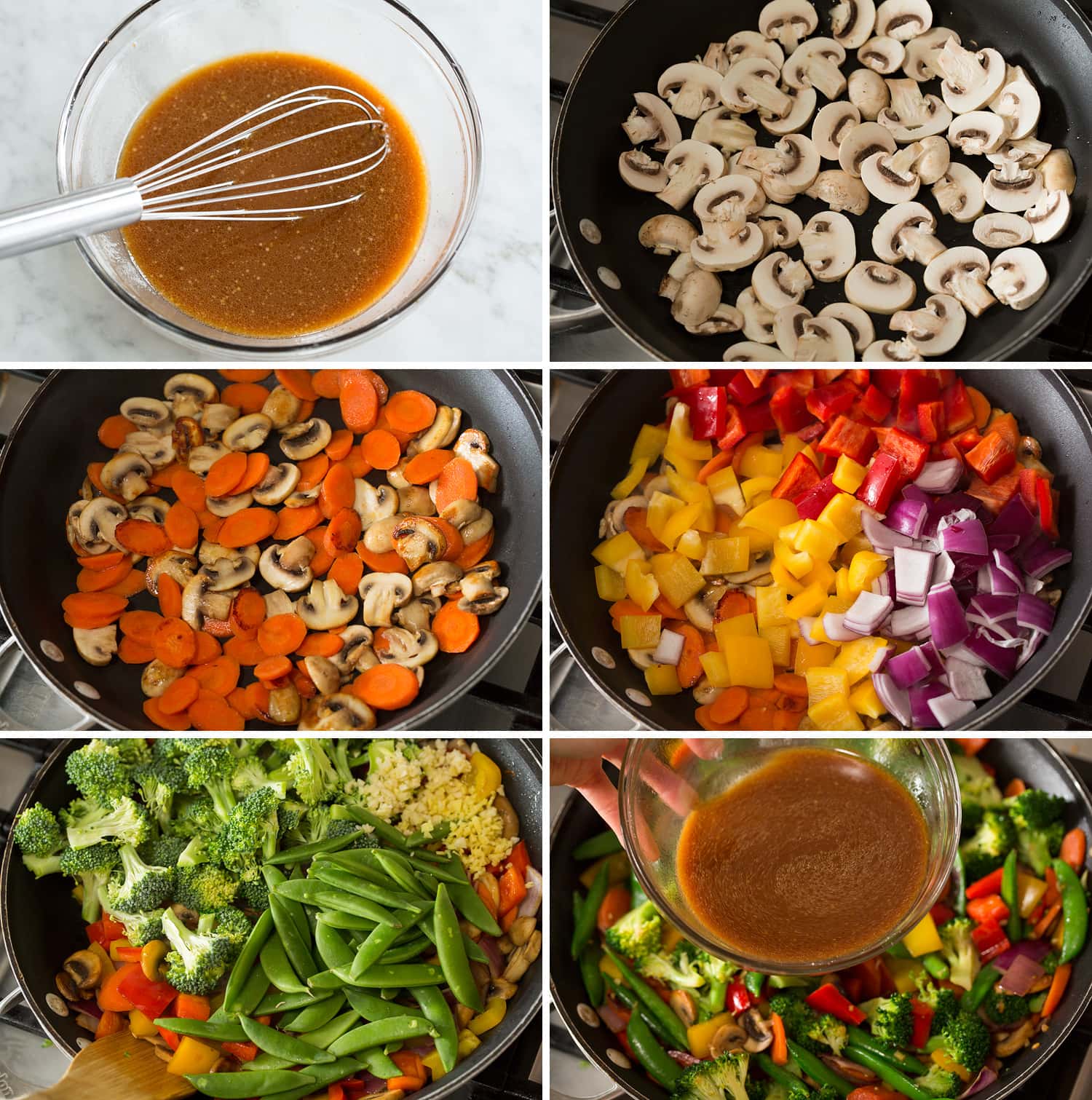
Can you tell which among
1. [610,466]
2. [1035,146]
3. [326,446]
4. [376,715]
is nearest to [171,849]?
[376,715]

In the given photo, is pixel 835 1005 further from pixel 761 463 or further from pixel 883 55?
pixel 883 55

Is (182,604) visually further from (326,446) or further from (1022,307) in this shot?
(1022,307)

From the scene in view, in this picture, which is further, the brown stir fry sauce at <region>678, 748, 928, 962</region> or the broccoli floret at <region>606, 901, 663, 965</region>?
the broccoli floret at <region>606, 901, 663, 965</region>

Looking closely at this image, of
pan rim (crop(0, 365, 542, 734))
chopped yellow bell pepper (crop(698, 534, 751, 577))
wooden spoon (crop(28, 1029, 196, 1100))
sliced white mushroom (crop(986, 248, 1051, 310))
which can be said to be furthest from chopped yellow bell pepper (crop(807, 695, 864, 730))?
wooden spoon (crop(28, 1029, 196, 1100))

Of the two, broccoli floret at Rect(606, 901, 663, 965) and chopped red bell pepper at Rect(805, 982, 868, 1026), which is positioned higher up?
broccoli floret at Rect(606, 901, 663, 965)

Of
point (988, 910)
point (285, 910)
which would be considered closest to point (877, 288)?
point (988, 910)

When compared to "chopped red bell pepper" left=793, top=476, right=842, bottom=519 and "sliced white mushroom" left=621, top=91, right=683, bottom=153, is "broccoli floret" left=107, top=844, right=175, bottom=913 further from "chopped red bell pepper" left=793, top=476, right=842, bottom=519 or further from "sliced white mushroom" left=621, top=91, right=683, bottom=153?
"sliced white mushroom" left=621, top=91, right=683, bottom=153
